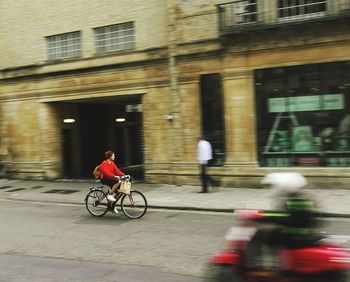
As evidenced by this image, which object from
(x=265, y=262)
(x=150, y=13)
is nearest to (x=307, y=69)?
(x=150, y=13)

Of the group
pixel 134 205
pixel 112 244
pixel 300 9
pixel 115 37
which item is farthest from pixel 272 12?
pixel 112 244

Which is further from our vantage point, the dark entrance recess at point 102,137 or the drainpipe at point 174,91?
the dark entrance recess at point 102,137

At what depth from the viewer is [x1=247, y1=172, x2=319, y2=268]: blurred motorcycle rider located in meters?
5.07

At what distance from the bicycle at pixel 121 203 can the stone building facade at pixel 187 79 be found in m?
5.17

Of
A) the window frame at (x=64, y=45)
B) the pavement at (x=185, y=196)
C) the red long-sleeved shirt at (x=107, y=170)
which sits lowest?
the pavement at (x=185, y=196)

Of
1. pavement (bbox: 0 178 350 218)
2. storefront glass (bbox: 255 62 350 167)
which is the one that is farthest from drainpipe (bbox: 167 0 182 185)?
storefront glass (bbox: 255 62 350 167)

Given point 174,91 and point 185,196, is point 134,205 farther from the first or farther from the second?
point 174,91

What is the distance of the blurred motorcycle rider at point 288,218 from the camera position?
16.6ft

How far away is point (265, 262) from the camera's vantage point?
17.4 feet

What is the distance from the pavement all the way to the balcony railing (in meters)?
5.44

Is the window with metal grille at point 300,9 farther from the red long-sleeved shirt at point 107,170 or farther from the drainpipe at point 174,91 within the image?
the red long-sleeved shirt at point 107,170

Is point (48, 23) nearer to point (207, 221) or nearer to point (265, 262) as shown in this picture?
point (207, 221)

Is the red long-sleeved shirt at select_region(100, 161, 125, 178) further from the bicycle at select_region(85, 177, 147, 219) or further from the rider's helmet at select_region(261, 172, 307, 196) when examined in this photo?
the rider's helmet at select_region(261, 172, 307, 196)

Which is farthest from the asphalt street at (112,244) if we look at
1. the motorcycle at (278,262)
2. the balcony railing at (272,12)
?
the balcony railing at (272,12)
